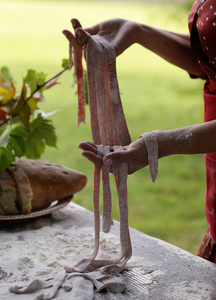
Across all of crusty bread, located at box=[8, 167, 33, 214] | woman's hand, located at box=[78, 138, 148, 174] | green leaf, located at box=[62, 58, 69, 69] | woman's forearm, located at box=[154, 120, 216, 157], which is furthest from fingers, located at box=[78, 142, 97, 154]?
green leaf, located at box=[62, 58, 69, 69]

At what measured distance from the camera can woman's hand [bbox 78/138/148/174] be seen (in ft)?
3.26

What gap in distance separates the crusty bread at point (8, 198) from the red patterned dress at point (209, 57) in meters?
0.54

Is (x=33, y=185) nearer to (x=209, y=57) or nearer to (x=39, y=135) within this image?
(x=39, y=135)

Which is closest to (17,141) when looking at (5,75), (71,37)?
(5,75)

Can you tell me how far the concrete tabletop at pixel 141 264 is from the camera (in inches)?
39.8

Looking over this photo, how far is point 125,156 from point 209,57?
35cm

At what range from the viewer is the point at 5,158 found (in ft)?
4.48

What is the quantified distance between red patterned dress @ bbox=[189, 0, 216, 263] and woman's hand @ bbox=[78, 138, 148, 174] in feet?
1.01

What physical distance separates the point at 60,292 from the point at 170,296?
0.76 feet

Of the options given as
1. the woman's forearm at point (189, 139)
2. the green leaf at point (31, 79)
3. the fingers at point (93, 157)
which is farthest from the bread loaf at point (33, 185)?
the woman's forearm at point (189, 139)

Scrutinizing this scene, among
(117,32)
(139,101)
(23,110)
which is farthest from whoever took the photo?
(139,101)

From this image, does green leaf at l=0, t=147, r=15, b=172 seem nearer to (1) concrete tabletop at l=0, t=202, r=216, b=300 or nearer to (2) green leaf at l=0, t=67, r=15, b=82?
(1) concrete tabletop at l=0, t=202, r=216, b=300

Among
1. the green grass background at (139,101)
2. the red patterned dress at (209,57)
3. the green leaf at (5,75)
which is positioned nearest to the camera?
the red patterned dress at (209,57)

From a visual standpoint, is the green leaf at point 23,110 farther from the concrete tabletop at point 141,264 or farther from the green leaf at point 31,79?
the concrete tabletop at point 141,264
